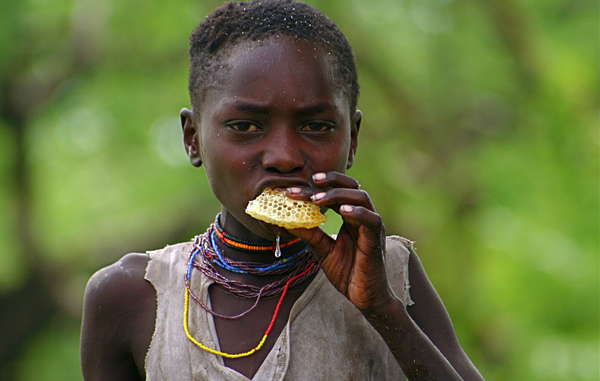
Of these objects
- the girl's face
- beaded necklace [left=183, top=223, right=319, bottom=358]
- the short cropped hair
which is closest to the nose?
the girl's face

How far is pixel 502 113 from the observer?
822 centimetres

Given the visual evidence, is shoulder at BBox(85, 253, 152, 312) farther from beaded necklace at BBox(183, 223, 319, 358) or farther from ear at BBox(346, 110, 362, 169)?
ear at BBox(346, 110, 362, 169)

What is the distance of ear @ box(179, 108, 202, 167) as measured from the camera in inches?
97.7

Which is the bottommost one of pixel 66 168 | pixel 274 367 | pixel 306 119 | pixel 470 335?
pixel 470 335

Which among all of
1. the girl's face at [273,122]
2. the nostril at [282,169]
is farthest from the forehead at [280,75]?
the nostril at [282,169]

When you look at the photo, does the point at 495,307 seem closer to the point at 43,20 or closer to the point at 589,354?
the point at 589,354

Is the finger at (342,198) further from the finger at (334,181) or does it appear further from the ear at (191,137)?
the ear at (191,137)

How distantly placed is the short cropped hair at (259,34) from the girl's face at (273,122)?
33 mm

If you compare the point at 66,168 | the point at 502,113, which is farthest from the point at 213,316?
the point at 66,168

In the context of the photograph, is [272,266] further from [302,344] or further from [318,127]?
[318,127]

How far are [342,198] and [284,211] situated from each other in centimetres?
15

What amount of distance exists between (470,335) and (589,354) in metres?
1.31

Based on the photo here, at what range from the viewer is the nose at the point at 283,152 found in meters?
2.12

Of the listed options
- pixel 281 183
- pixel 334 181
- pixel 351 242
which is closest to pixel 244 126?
pixel 281 183
